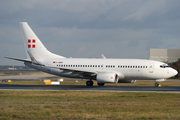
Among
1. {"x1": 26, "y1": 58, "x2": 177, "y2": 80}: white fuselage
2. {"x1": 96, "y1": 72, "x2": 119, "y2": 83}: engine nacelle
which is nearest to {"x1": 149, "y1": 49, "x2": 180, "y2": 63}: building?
{"x1": 26, "y1": 58, "x2": 177, "y2": 80}: white fuselage

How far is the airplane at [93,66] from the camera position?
137ft

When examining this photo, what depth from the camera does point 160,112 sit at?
17344mm

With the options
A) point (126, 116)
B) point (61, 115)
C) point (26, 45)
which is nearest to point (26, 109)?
point (61, 115)

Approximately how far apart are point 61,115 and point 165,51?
109 metres

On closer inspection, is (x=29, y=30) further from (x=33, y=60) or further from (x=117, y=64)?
(x=117, y=64)

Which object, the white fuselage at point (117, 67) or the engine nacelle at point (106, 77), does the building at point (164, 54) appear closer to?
the white fuselage at point (117, 67)

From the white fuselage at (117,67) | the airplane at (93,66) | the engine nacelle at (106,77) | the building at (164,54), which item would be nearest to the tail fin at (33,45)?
the airplane at (93,66)

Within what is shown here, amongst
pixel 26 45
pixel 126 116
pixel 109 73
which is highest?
pixel 26 45

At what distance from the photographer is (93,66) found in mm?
43781

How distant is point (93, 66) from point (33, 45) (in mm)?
11439

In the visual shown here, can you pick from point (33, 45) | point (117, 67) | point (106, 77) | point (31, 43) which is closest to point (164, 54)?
point (117, 67)

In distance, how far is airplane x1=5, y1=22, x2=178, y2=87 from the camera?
41.8 metres

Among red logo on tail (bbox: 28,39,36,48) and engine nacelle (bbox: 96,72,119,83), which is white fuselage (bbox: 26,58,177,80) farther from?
red logo on tail (bbox: 28,39,36,48)

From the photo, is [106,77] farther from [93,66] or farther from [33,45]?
[33,45]
